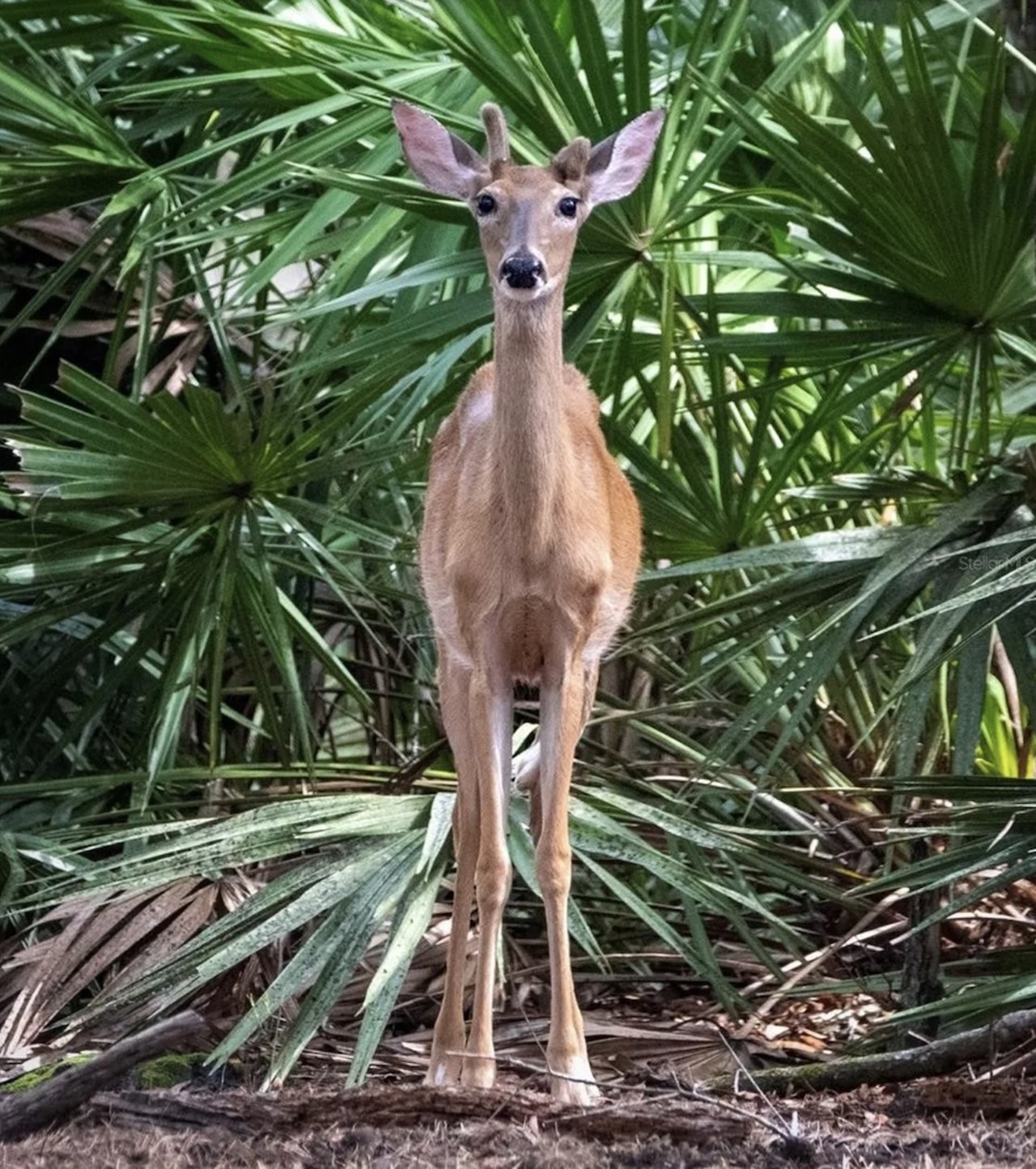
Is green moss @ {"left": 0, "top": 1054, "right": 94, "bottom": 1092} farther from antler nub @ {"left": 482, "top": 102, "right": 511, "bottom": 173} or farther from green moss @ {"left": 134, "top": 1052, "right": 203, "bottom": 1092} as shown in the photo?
antler nub @ {"left": 482, "top": 102, "right": 511, "bottom": 173}

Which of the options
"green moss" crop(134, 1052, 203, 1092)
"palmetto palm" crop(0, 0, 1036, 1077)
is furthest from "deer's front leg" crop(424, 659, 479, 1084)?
"green moss" crop(134, 1052, 203, 1092)

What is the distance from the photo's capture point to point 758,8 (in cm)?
Result: 694

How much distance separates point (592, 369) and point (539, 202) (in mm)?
1973

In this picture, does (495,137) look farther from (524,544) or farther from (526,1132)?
(526,1132)

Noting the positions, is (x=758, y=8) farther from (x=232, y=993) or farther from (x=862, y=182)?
(x=232, y=993)

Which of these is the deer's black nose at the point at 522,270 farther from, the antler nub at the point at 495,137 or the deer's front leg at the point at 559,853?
the deer's front leg at the point at 559,853

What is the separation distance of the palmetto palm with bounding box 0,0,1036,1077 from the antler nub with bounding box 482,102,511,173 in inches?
29.3

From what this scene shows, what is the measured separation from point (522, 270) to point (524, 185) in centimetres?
33

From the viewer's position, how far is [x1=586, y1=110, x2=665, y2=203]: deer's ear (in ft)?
15.4

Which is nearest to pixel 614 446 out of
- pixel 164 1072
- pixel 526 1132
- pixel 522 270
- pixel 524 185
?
pixel 524 185

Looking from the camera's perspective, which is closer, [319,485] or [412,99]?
[412,99]

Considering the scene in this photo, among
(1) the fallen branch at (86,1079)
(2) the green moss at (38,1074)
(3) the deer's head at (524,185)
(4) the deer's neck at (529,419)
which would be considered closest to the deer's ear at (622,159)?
(3) the deer's head at (524,185)

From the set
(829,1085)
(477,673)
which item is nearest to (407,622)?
(477,673)

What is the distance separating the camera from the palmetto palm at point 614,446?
16.7 feet
